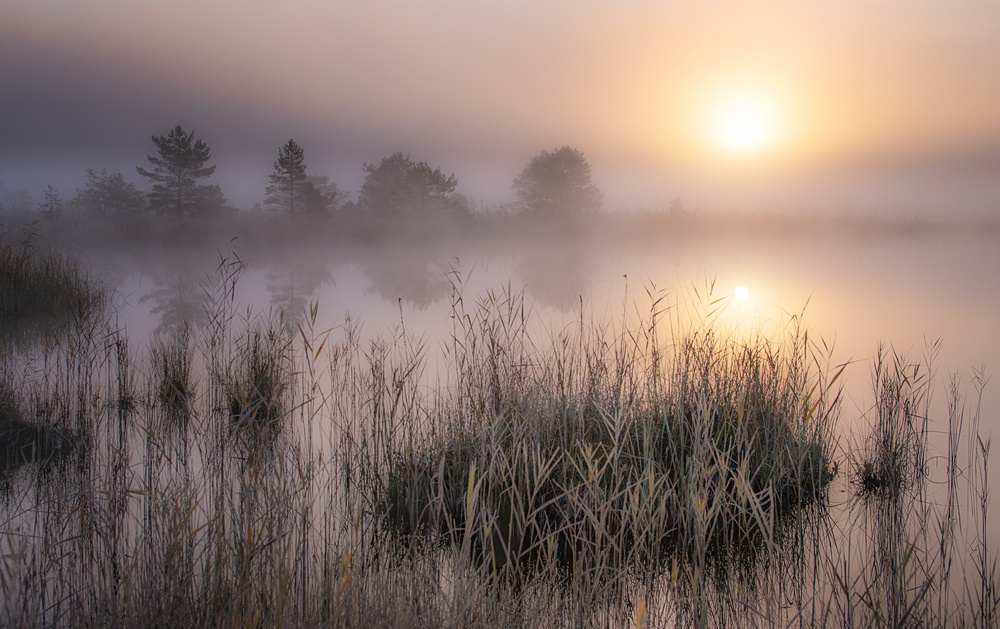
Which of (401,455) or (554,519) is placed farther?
(401,455)

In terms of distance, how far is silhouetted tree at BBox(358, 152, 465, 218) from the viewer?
929 inches

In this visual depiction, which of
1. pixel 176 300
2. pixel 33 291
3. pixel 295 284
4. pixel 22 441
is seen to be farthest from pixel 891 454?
pixel 295 284

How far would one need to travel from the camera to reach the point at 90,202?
77.3 feet

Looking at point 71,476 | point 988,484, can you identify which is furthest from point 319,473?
point 988,484

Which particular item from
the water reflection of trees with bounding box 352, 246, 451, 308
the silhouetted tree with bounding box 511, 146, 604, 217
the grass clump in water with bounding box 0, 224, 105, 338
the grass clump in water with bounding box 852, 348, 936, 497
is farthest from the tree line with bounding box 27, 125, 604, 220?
the grass clump in water with bounding box 852, 348, 936, 497

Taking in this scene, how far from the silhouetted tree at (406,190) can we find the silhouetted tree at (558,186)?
141 inches

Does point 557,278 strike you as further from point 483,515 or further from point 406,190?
point 406,190

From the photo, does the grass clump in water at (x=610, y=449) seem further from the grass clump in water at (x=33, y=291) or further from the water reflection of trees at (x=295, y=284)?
the grass clump in water at (x=33, y=291)

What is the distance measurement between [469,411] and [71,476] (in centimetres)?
175

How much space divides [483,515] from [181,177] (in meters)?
23.1

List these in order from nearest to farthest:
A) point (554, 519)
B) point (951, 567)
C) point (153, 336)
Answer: point (951, 567) < point (554, 519) < point (153, 336)

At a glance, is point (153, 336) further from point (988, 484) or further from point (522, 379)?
point (988, 484)

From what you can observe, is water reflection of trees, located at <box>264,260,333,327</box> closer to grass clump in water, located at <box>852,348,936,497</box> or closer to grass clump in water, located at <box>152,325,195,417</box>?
grass clump in water, located at <box>152,325,195,417</box>

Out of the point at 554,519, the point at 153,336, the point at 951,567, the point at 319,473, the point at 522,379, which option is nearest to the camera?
the point at 951,567
